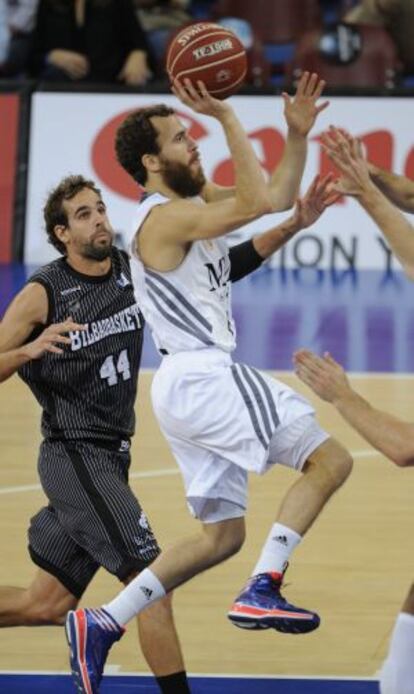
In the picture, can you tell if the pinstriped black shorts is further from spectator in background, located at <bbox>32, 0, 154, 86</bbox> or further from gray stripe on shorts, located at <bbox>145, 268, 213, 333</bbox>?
spectator in background, located at <bbox>32, 0, 154, 86</bbox>

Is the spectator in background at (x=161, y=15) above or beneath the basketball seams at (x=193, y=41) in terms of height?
above

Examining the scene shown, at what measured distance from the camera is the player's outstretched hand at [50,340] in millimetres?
6918

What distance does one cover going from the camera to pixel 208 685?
745 cm

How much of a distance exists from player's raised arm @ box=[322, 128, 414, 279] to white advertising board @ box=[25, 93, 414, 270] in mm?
10614

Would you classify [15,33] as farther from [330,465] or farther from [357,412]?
[357,412]

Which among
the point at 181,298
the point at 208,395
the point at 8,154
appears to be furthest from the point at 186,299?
the point at 8,154

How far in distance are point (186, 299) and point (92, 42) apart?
35.9 ft

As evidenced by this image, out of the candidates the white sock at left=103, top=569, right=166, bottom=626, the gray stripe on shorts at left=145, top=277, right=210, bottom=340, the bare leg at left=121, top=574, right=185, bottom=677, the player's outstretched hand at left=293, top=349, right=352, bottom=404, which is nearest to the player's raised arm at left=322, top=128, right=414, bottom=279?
the player's outstretched hand at left=293, top=349, right=352, bottom=404

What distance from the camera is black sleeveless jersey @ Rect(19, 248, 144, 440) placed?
7.34 metres

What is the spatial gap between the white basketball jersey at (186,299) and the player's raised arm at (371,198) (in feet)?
3.37

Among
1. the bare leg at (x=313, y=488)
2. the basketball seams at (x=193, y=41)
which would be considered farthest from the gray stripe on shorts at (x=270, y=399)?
the basketball seams at (x=193, y=41)

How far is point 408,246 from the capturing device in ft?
20.5

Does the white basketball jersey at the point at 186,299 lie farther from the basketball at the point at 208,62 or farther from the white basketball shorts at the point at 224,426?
the basketball at the point at 208,62

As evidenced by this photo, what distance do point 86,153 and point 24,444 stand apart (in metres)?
6.48
